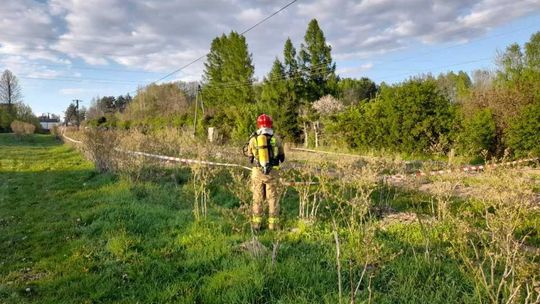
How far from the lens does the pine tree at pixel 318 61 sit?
3545 centimetres

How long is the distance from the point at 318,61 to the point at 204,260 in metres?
32.6

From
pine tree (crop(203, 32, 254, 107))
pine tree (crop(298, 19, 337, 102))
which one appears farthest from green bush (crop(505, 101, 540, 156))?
pine tree (crop(203, 32, 254, 107))

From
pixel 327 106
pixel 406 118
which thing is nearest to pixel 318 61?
pixel 327 106

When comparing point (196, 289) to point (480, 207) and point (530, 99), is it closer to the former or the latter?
point (480, 207)

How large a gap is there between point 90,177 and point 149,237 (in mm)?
8946

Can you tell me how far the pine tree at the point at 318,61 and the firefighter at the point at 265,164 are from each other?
94.1 ft

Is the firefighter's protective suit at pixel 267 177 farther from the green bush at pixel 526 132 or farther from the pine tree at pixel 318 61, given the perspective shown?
the pine tree at pixel 318 61

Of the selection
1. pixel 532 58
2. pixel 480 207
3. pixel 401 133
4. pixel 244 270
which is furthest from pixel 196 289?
pixel 532 58

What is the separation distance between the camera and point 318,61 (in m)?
35.8

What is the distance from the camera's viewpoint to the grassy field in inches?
156

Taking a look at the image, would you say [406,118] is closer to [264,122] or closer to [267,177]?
[264,122]

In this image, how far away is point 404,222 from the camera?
654cm

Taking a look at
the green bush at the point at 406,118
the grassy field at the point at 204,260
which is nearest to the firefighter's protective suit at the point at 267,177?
the grassy field at the point at 204,260

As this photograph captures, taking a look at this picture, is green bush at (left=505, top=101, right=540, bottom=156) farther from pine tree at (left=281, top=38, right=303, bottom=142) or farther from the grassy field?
pine tree at (left=281, top=38, right=303, bottom=142)
